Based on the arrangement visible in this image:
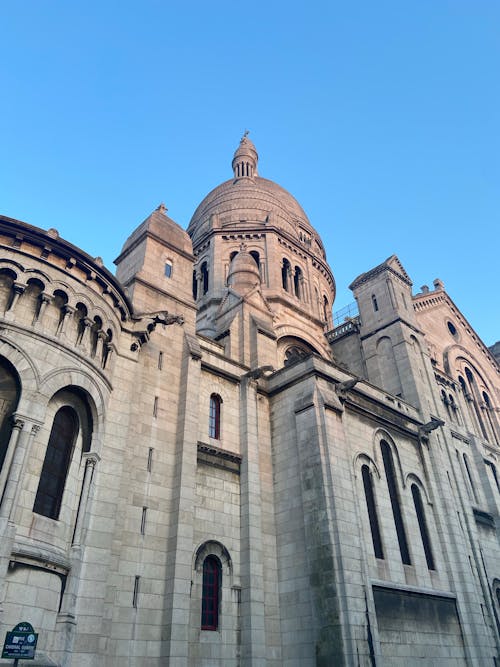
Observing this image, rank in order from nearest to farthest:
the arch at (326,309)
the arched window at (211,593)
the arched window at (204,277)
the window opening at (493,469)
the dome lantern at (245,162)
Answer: the arched window at (211,593), the window opening at (493,469), the arched window at (204,277), the arch at (326,309), the dome lantern at (245,162)

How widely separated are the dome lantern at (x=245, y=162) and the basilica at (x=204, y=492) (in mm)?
25547

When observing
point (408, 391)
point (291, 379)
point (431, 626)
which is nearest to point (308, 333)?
point (408, 391)

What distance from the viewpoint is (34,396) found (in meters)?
15.5

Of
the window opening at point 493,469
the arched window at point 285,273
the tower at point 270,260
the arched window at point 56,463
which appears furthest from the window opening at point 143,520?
the window opening at point 493,469

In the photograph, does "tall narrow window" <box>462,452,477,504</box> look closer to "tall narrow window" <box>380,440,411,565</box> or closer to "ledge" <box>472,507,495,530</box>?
"ledge" <box>472,507,495,530</box>

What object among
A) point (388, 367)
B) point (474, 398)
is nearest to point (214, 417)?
point (388, 367)

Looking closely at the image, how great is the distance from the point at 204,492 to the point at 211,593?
11.1 ft

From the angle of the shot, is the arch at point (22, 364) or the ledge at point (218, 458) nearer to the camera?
the arch at point (22, 364)

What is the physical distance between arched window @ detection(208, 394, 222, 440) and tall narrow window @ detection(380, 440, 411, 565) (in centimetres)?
865

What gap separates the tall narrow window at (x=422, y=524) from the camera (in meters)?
24.8

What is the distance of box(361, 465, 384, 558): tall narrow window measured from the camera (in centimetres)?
2241

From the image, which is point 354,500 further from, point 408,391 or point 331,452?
point 408,391

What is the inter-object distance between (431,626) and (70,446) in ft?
53.6

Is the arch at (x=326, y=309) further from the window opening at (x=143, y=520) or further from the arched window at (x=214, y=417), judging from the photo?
the window opening at (x=143, y=520)
